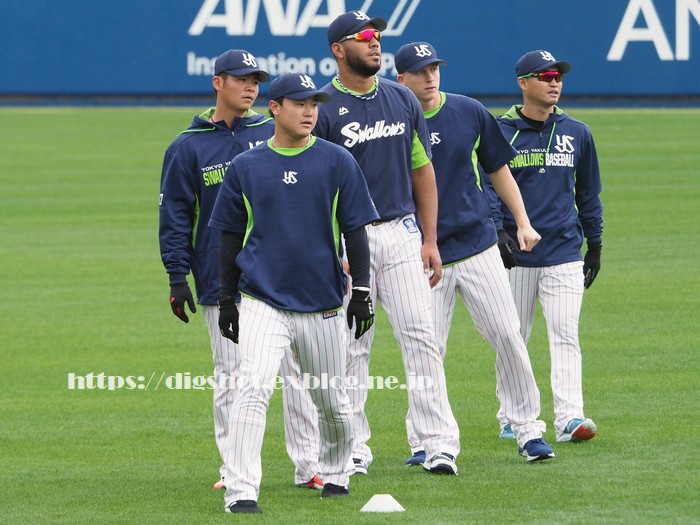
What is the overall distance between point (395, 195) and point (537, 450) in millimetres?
1617

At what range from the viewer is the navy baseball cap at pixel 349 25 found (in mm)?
7598

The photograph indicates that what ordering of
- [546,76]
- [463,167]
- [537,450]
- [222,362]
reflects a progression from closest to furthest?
[222,362] < [537,450] < [463,167] < [546,76]

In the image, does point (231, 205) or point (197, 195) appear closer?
point (231, 205)

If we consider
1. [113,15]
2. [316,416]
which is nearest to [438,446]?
[316,416]

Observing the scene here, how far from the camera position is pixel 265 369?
22.1ft

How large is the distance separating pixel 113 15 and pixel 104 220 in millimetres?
9842

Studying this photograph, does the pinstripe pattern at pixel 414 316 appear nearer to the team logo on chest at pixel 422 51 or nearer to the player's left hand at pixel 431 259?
the player's left hand at pixel 431 259

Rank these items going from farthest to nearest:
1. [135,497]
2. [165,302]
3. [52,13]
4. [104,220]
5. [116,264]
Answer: [52,13], [104,220], [116,264], [165,302], [135,497]

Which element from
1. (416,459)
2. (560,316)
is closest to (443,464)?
(416,459)

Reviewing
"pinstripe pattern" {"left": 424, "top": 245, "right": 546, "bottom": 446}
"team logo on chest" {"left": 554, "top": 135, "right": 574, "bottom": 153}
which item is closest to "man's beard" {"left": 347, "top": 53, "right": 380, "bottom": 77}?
"pinstripe pattern" {"left": 424, "top": 245, "right": 546, "bottom": 446}

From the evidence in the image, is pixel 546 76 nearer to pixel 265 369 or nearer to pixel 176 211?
pixel 176 211

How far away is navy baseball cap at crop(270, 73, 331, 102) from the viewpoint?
6855mm

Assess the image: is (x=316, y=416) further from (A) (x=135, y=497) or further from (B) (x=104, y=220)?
(B) (x=104, y=220)

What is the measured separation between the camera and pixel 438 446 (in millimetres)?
7609
